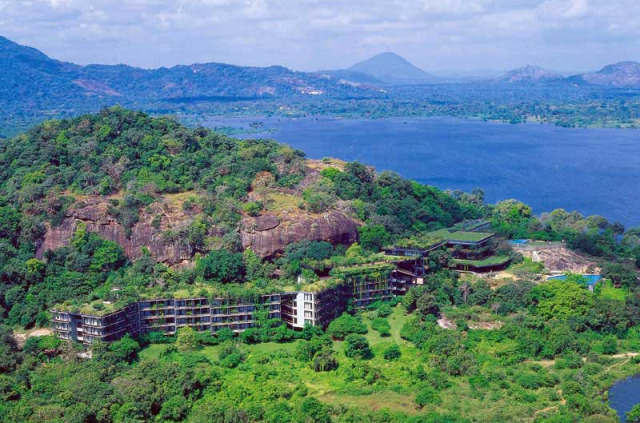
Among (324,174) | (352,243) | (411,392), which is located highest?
(324,174)

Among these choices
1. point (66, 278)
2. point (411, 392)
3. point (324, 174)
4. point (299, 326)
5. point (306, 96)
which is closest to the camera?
point (411, 392)

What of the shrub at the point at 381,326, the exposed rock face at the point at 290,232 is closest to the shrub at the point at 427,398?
the shrub at the point at 381,326

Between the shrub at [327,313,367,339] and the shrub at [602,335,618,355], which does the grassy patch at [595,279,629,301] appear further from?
the shrub at [327,313,367,339]

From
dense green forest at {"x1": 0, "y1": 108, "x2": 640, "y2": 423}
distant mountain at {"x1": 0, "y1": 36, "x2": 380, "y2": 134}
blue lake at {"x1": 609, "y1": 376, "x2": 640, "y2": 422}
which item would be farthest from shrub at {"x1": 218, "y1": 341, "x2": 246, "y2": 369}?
distant mountain at {"x1": 0, "y1": 36, "x2": 380, "y2": 134}

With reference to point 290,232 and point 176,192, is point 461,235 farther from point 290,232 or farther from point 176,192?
point 176,192

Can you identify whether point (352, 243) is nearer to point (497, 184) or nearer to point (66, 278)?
point (66, 278)

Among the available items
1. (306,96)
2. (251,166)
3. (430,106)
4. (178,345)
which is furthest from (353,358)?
(306,96)

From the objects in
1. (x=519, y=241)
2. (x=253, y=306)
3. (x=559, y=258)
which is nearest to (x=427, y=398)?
(x=253, y=306)
